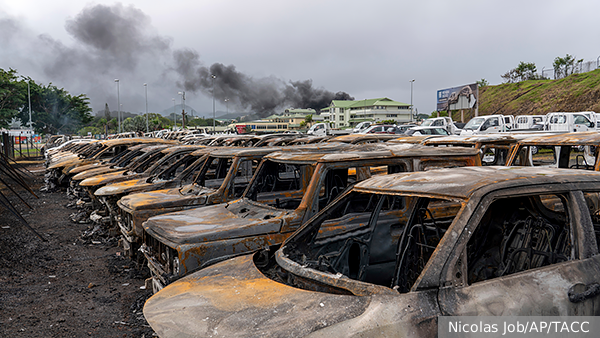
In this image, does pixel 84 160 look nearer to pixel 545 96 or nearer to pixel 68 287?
pixel 68 287

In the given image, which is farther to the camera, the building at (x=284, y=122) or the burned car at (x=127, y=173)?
the building at (x=284, y=122)

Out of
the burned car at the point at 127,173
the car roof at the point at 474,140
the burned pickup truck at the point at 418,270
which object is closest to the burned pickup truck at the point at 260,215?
the burned pickup truck at the point at 418,270

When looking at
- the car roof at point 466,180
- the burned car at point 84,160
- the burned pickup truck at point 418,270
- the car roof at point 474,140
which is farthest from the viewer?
the burned car at point 84,160

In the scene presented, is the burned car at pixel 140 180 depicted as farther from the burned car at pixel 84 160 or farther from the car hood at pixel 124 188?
the burned car at pixel 84 160

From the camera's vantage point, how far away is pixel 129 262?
720 centimetres

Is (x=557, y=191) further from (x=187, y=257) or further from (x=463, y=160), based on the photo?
(x=187, y=257)

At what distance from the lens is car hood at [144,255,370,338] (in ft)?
7.58

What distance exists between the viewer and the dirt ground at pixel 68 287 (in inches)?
187

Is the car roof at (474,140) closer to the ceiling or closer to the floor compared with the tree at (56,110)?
closer to the floor

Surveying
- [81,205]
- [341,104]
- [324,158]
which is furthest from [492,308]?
[341,104]

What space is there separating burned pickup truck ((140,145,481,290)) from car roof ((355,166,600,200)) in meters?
1.39

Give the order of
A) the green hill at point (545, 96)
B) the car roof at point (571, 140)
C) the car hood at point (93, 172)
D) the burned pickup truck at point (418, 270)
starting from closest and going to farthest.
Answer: the burned pickup truck at point (418, 270)
the car roof at point (571, 140)
the car hood at point (93, 172)
the green hill at point (545, 96)

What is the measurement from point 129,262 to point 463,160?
539 cm

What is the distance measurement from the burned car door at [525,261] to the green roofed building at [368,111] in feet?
295
